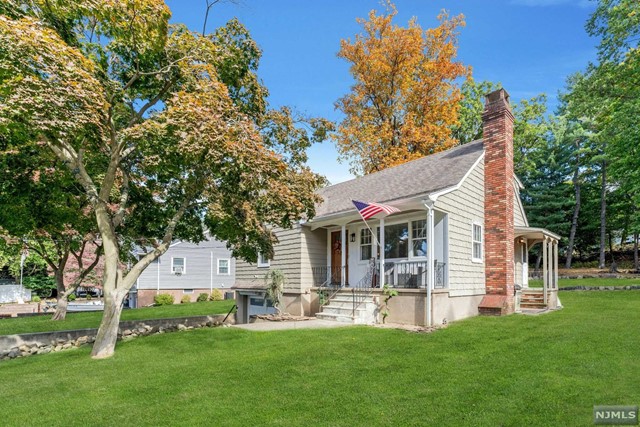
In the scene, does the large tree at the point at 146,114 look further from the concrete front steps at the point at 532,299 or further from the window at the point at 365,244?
the concrete front steps at the point at 532,299

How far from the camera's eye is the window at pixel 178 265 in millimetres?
30062

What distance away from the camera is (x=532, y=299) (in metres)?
14.0

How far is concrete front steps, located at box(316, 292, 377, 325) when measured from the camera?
11.4 m

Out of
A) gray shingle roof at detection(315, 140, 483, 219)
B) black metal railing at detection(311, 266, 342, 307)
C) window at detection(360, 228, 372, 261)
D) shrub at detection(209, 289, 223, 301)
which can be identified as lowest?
shrub at detection(209, 289, 223, 301)

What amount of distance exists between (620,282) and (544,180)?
36.7 ft

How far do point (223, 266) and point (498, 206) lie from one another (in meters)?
23.8

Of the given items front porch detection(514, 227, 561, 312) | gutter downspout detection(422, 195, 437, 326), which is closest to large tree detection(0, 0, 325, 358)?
gutter downspout detection(422, 195, 437, 326)

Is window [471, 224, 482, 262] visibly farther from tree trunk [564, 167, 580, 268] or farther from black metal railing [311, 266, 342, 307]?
tree trunk [564, 167, 580, 268]

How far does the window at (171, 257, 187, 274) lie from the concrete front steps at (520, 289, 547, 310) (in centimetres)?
2365

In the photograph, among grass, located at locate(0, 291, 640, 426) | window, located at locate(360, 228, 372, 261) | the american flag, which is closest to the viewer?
grass, located at locate(0, 291, 640, 426)

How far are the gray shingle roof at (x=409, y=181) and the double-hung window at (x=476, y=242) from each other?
1888 millimetres

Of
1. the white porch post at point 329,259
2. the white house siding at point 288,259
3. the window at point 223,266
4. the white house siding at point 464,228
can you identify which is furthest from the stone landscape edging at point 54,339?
the window at point 223,266

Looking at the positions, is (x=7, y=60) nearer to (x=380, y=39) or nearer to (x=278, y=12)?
(x=278, y=12)

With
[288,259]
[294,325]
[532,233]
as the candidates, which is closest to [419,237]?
[532,233]
